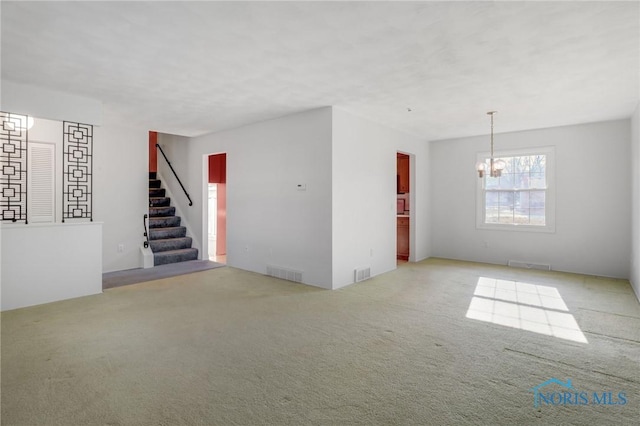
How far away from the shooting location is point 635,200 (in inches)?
195

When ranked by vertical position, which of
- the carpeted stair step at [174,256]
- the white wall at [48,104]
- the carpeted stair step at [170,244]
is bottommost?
the carpeted stair step at [174,256]

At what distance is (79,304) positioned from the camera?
13.5ft

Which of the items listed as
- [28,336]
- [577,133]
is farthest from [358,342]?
[577,133]

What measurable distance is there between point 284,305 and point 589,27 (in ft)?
12.7

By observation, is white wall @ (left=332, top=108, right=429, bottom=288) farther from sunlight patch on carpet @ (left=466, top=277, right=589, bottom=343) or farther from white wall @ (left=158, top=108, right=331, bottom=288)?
sunlight patch on carpet @ (left=466, top=277, right=589, bottom=343)

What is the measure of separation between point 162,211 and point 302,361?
6.21 m

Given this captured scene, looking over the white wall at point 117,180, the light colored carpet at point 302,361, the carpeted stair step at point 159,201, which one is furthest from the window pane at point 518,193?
the carpeted stair step at point 159,201

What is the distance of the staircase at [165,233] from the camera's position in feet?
22.2

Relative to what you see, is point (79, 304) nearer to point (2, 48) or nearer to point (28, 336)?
point (28, 336)

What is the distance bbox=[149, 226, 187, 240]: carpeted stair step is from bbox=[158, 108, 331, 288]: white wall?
561 mm

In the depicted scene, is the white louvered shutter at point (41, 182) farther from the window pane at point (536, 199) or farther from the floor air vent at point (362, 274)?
the window pane at point (536, 199)

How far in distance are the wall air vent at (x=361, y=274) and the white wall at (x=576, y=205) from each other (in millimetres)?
2806

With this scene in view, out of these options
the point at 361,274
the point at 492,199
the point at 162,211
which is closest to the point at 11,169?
the point at 162,211

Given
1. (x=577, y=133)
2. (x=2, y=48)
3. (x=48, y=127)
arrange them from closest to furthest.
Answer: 1. (x=2, y=48)
2. (x=48, y=127)
3. (x=577, y=133)
